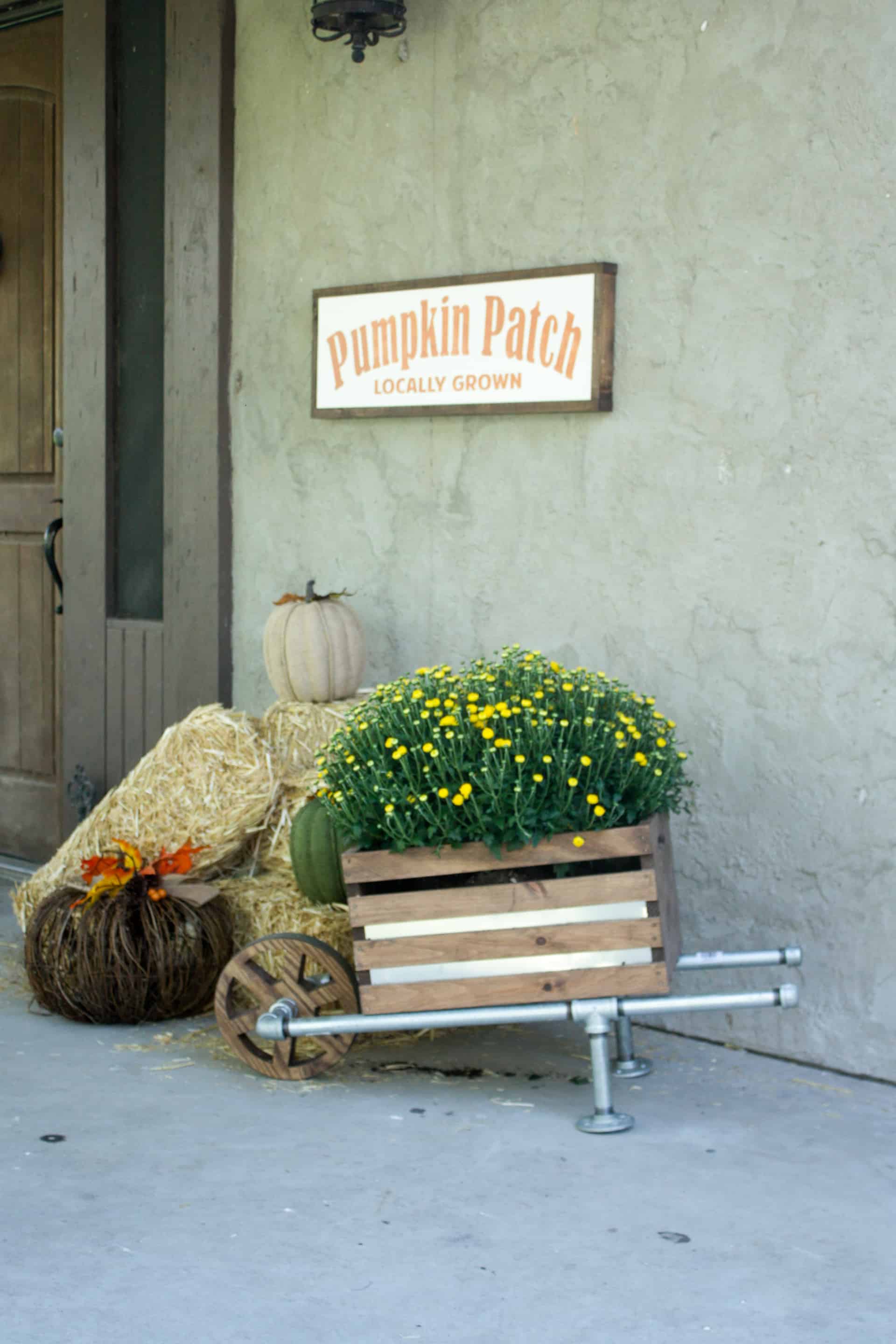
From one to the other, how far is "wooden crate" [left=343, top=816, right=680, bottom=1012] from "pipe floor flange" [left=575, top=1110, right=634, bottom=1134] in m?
0.26

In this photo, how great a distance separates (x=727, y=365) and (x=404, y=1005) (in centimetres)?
176

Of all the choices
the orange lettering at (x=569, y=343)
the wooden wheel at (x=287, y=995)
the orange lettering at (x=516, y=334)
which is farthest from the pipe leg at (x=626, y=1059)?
the orange lettering at (x=516, y=334)

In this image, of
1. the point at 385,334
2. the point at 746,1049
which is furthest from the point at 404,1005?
the point at 385,334

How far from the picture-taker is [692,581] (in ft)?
13.0

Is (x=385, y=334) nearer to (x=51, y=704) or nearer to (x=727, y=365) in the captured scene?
(x=727, y=365)

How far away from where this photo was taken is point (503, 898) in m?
3.34

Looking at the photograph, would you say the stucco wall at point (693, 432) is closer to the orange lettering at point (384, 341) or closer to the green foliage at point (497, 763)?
the orange lettering at point (384, 341)

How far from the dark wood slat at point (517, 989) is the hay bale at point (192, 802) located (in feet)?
3.49

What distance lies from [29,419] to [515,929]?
11.3 ft

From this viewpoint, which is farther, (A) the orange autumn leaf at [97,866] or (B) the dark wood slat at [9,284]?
(B) the dark wood slat at [9,284]

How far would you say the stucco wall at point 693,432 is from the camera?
11.9 ft

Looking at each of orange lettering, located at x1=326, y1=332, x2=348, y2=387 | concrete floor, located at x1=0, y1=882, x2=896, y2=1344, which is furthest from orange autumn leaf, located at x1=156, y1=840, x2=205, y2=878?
orange lettering, located at x1=326, y1=332, x2=348, y2=387

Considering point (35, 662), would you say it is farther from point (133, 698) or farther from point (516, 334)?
point (516, 334)

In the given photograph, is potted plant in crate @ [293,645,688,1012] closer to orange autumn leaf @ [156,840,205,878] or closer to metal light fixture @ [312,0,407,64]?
orange autumn leaf @ [156,840,205,878]
